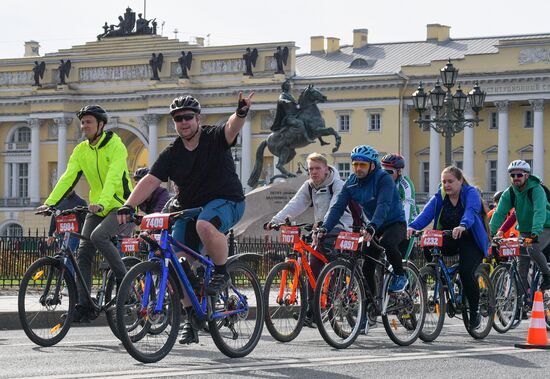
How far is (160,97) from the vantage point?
88875mm

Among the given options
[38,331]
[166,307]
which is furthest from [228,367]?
[38,331]

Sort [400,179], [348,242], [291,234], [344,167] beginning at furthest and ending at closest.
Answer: [344,167] → [400,179] → [291,234] → [348,242]

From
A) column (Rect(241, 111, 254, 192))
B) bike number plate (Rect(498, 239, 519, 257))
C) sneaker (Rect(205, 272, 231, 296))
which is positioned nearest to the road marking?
sneaker (Rect(205, 272, 231, 296))

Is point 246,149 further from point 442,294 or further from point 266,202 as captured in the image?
point 442,294

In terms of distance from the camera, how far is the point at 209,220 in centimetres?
1170

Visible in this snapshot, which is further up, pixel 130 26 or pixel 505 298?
pixel 130 26

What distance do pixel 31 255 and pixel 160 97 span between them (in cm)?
6441

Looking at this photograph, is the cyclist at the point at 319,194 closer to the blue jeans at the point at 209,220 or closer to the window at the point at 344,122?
the blue jeans at the point at 209,220

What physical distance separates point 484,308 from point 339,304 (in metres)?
2.17

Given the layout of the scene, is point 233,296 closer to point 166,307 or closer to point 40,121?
point 166,307

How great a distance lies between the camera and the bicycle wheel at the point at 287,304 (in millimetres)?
13578

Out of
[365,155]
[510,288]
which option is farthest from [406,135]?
[365,155]

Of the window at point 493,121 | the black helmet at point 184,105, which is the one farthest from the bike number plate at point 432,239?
the window at point 493,121

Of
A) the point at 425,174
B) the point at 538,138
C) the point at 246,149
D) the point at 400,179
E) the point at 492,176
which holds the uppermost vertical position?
the point at 538,138
